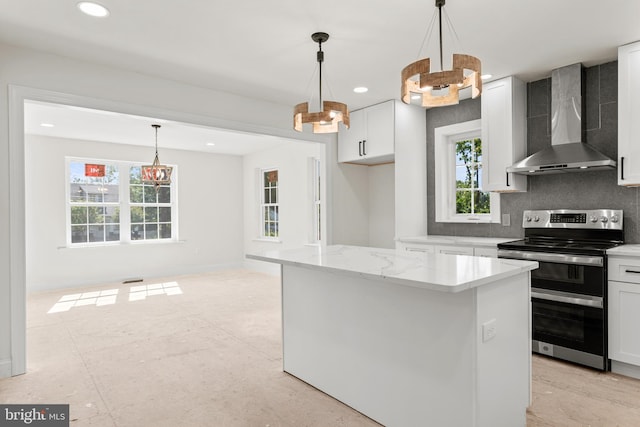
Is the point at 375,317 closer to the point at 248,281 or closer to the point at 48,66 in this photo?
the point at 48,66

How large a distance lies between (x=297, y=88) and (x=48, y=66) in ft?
7.33

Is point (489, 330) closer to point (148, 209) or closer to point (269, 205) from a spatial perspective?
point (269, 205)

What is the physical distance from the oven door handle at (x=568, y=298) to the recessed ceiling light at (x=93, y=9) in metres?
3.88

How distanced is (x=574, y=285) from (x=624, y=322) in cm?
39

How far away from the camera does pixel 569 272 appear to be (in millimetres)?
3012

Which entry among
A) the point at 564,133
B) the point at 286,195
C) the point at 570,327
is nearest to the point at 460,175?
A: the point at 564,133

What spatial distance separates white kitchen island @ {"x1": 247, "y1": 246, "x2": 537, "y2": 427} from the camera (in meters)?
1.82

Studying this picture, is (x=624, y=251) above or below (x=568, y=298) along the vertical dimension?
above

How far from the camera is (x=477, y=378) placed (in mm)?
1800

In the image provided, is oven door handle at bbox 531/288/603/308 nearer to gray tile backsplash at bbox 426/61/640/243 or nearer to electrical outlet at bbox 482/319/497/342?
gray tile backsplash at bbox 426/61/640/243

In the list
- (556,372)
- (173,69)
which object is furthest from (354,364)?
(173,69)

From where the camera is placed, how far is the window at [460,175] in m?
4.41

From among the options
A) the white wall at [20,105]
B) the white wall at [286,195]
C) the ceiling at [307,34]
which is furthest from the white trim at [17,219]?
the white wall at [286,195]

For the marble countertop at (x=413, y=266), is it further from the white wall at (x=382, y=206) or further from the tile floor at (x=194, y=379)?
the white wall at (x=382, y=206)
